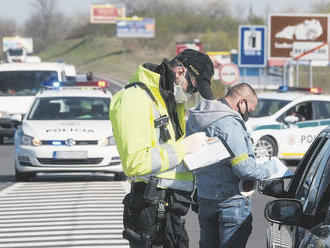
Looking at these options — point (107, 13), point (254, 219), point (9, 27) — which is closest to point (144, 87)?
point (254, 219)

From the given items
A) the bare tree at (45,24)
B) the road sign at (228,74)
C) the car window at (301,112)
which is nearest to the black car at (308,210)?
the car window at (301,112)

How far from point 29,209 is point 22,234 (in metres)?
2.10

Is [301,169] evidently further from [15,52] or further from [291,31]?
[15,52]

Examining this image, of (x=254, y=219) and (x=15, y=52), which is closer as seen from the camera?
(x=254, y=219)

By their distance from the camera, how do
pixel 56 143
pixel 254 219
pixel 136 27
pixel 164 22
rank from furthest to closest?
pixel 164 22
pixel 136 27
pixel 56 143
pixel 254 219

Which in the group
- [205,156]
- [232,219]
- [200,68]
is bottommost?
[232,219]

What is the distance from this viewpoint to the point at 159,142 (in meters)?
5.02

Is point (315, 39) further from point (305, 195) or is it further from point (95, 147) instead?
point (305, 195)

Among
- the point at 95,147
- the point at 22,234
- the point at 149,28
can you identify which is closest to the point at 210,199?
the point at 22,234

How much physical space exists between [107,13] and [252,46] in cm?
9954

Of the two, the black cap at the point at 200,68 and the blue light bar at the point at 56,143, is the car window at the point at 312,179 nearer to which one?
the black cap at the point at 200,68

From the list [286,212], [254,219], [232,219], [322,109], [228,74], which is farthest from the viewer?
[228,74]

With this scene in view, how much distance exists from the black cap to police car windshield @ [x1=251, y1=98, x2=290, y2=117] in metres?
14.6

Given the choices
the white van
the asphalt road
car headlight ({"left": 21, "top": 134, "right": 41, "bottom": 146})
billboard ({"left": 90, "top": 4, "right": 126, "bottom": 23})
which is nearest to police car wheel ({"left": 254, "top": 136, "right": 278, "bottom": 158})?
the asphalt road
